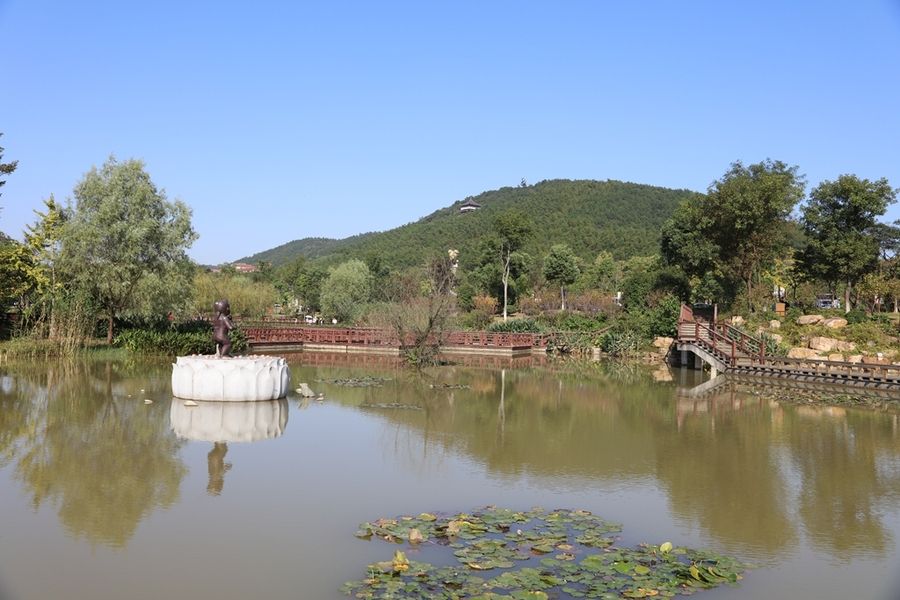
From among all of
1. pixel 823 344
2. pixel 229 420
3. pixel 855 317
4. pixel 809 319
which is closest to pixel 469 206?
pixel 809 319

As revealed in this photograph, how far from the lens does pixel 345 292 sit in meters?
51.4

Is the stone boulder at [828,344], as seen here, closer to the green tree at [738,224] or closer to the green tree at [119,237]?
the green tree at [738,224]

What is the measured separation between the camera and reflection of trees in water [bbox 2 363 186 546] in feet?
28.3

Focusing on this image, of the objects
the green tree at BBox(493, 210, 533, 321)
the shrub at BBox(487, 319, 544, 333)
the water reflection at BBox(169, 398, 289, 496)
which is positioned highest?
the green tree at BBox(493, 210, 533, 321)

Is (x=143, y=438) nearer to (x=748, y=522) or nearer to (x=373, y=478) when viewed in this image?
(x=373, y=478)

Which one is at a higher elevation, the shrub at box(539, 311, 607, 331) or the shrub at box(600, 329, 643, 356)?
the shrub at box(539, 311, 607, 331)

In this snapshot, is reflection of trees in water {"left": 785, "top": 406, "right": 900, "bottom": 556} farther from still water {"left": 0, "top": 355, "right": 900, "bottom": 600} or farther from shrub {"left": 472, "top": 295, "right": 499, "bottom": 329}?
shrub {"left": 472, "top": 295, "right": 499, "bottom": 329}

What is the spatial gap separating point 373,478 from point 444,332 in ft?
61.3

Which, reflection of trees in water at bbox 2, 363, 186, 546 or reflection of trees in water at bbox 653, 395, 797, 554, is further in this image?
reflection of trees in water at bbox 653, 395, 797, 554

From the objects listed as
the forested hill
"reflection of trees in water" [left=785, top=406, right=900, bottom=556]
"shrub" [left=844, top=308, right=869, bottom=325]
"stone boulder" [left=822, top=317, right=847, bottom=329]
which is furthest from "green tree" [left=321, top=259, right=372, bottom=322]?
"reflection of trees in water" [left=785, top=406, right=900, bottom=556]

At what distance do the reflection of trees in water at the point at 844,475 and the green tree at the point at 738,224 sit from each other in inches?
591

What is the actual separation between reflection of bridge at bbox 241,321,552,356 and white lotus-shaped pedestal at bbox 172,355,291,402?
16479mm

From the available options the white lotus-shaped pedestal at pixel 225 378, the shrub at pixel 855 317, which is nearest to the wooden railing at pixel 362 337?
the shrub at pixel 855 317

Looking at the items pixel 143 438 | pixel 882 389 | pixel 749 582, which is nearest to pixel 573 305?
pixel 882 389
